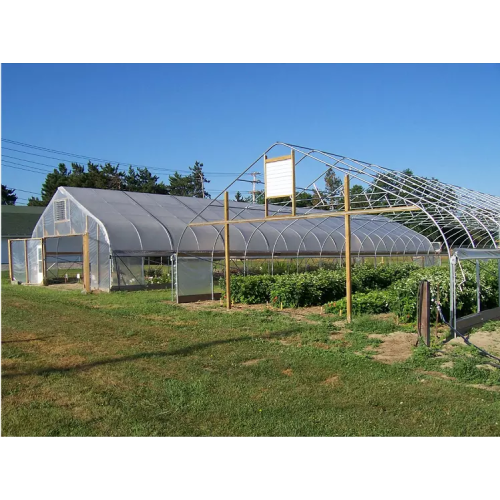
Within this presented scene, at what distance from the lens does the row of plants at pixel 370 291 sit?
10.0 metres

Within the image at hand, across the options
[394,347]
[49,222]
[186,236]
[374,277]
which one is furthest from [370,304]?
[49,222]

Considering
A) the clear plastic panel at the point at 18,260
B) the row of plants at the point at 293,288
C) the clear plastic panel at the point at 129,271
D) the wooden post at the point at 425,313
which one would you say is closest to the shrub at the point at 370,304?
the row of plants at the point at 293,288

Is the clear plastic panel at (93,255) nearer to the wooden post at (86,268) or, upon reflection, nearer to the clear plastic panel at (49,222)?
the wooden post at (86,268)

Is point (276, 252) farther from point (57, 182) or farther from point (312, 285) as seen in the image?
point (57, 182)

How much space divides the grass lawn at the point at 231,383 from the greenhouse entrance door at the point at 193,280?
4.06 meters

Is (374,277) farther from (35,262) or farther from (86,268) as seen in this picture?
(35,262)

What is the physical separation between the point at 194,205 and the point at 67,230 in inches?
250

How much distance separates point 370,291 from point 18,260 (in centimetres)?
1699

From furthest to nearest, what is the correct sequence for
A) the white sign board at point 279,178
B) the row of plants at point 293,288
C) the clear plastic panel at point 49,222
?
the clear plastic panel at point 49,222
the row of plants at point 293,288
the white sign board at point 279,178

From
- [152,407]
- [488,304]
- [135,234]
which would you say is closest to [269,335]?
[152,407]

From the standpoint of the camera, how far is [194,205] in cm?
2419

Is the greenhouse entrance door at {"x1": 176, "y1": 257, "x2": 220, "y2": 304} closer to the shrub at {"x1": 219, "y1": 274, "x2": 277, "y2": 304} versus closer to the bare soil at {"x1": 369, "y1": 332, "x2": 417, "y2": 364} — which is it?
the shrub at {"x1": 219, "y1": 274, "x2": 277, "y2": 304}

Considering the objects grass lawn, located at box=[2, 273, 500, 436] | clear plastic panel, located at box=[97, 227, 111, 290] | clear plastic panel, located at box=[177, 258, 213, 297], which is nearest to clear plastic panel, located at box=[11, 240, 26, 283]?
clear plastic panel, located at box=[97, 227, 111, 290]

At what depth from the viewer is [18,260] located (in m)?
22.7
